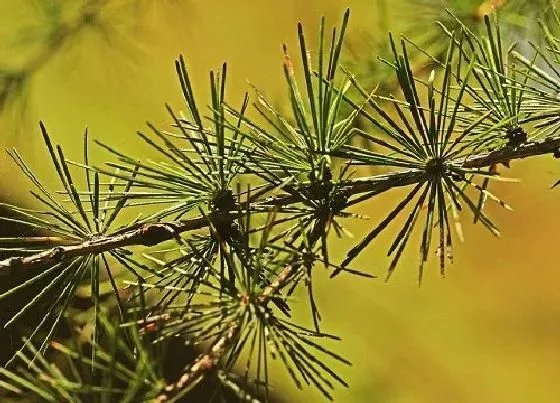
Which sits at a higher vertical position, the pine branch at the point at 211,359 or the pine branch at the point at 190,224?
the pine branch at the point at 190,224

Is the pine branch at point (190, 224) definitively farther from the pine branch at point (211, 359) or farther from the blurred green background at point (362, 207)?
the blurred green background at point (362, 207)

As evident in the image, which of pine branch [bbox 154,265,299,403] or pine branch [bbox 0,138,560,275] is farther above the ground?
pine branch [bbox 0,138,560,275]

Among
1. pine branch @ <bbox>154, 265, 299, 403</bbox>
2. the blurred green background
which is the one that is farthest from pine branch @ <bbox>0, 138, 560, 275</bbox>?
the blurred green background

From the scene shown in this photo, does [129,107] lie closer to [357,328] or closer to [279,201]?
[357,328]

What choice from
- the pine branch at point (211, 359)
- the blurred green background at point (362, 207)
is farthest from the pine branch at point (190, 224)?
the blurred green background at point (362, 207)

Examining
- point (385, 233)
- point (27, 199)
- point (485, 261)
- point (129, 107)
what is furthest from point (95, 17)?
point (485, 261)

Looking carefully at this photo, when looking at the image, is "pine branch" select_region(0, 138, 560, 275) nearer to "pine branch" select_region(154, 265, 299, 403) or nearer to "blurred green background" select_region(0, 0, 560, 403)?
"pine branch" select_region(154, 265, 299, 403)

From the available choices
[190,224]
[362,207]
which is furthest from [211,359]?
[362,207]

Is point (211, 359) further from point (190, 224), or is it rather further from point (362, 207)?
point (362, 207)
